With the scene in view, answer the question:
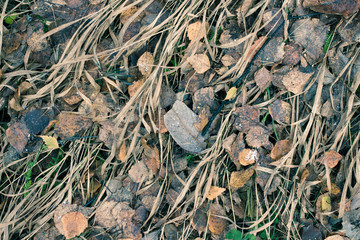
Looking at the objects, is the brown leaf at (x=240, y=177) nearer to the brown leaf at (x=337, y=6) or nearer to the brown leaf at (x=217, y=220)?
the brown leaf at (x=217, y=220)

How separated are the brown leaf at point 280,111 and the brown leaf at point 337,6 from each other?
43 centimetres

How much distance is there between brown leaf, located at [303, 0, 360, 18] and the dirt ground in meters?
0.02

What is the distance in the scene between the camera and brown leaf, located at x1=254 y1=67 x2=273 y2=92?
1.42 m

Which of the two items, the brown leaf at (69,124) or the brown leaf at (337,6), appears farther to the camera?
the brown leaf at (69,124)

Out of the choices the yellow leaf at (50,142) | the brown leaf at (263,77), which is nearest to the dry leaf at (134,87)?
the yellow leaf at (50,142)

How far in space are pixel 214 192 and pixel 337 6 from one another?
941 mm

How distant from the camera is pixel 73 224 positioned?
1403 millimetres

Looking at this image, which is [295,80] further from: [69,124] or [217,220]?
[69,124]

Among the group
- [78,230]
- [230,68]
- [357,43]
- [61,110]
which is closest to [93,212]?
[78,230]

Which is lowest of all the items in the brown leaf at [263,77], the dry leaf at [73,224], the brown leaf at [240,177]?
the dry leaf at [73,224]

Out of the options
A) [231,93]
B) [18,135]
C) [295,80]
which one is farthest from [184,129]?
[18,135]

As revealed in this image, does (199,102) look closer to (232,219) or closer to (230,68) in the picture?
(230,68)

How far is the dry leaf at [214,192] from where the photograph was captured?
1.40 meters

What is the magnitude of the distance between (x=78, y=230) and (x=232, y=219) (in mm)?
682
